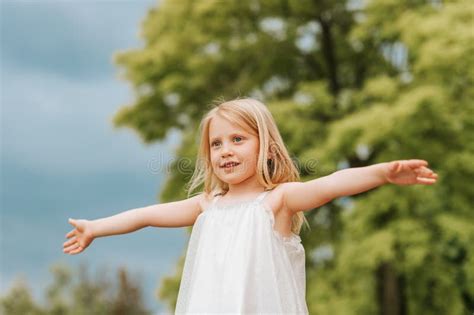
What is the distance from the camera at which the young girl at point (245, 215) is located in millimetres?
2814

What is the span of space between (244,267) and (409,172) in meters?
0.79

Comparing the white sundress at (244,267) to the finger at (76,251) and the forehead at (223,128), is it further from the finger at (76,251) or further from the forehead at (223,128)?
the finger at (76,251)

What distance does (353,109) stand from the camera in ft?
40.5

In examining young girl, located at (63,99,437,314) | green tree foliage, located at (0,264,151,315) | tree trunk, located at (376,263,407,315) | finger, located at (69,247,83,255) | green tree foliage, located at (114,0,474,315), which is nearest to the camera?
young girl, located at (63,99,437,314)

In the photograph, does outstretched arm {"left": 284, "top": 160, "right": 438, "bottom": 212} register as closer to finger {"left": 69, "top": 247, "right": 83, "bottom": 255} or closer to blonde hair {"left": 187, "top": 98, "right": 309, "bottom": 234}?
blonde hair {"left": 187, "top": 98, "right": 309, "bottom": 234}

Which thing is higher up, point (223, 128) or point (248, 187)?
point (223, 128)

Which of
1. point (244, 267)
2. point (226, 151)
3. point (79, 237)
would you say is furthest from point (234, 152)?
point (79, 237)

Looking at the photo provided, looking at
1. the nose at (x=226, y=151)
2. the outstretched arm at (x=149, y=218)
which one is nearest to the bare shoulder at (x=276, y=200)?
the nose at (x=226, y=151)

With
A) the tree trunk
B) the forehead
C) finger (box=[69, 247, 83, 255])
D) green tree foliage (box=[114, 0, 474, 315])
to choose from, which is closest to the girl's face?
the forehead

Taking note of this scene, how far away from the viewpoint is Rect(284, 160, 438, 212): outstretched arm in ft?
8.61

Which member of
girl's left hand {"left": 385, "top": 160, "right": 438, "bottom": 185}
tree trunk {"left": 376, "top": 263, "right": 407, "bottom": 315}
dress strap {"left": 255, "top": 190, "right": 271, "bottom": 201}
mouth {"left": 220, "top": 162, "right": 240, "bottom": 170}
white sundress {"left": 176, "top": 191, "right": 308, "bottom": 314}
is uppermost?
mouth {"left": 220, "top": 162, "right": 240, "bottom": 170}

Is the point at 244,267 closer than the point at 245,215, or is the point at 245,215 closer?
the point at 244,267

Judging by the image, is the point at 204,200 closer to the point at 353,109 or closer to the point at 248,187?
the point at 248,187

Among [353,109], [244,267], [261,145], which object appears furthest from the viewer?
[353,109]
